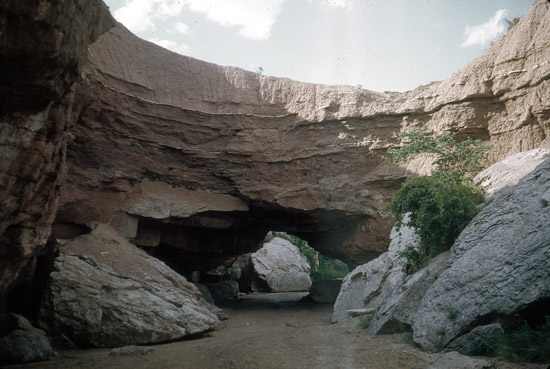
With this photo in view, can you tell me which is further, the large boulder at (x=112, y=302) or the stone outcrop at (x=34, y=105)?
the large boulder at (x=112, y=302)

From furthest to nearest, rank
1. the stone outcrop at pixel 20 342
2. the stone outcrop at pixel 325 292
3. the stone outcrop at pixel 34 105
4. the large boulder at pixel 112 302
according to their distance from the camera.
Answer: the stone outcrop at pixel 325 292, the large boulder at pixel 112 302, the stone outcrop at pixel 20 342, the stone outcrop at pixel 34 105

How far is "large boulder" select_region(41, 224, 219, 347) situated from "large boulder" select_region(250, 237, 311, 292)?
11.9m

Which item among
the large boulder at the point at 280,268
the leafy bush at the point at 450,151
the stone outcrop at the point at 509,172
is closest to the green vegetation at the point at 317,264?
the large boulder at the point at 280,268

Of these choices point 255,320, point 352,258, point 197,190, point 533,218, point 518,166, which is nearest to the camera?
Answer: point 533,218

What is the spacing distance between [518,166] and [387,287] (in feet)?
11.6

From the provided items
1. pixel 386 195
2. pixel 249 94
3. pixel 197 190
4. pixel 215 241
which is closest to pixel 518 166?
pixel 386 195

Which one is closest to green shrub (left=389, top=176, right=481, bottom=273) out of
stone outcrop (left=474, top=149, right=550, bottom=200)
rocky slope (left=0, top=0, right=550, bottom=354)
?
stone outcrop (left=474, top=149, right=550, bottom=200)

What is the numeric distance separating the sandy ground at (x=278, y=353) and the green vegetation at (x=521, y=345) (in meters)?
0.14

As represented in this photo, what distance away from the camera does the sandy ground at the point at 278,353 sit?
4.62 meters

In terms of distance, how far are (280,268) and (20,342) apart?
53.4ft

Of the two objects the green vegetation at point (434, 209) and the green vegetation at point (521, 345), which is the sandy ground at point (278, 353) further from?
the green vegetation at point (434, 209)

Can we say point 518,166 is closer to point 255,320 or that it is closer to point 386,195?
point 386,195

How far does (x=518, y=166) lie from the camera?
776 centimetres

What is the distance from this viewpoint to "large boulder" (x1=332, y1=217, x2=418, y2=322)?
8211 mm
